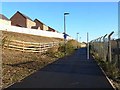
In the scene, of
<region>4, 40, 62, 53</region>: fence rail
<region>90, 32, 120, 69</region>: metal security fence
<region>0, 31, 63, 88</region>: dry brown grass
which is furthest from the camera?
<region>4, 40, 62, 53</region>: fence rail

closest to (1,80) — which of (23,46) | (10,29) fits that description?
(23,46)

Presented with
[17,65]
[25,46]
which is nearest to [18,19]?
[25,46]

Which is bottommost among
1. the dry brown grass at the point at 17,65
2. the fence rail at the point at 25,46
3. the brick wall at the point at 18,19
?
the dry brown grass at the point at 17,65

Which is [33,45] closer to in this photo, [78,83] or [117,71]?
[117,71]

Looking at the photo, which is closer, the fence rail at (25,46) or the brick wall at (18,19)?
the fence rail at (25,46)

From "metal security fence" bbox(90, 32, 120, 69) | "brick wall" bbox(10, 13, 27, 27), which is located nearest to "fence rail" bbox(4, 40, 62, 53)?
"metal security fence" bbox(90, 32, 120, 69)

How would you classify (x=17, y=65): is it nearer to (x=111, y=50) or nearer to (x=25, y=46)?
(x=111, y=50)

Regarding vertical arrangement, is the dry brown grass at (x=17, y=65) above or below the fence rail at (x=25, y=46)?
below

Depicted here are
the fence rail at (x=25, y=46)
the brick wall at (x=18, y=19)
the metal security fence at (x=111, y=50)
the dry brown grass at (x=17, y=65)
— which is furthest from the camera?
the brick wall at (x=18, y=19)

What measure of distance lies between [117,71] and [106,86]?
383cm

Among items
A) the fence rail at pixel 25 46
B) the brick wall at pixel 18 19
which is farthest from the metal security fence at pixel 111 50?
the brick wall at pixel 18 19

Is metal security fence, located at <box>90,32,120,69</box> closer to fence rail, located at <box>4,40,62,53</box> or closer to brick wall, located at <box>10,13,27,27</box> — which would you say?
fence rail, located at <box>4,40,62,53</box>

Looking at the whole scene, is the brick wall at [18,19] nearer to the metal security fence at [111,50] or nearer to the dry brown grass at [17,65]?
the dry brown grass at [17,65]

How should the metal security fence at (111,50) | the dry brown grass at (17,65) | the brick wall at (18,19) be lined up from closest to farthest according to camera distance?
the dry brown grass at (17,65) < the metal security fence at (111,50) < the brick wall at (18,19)
